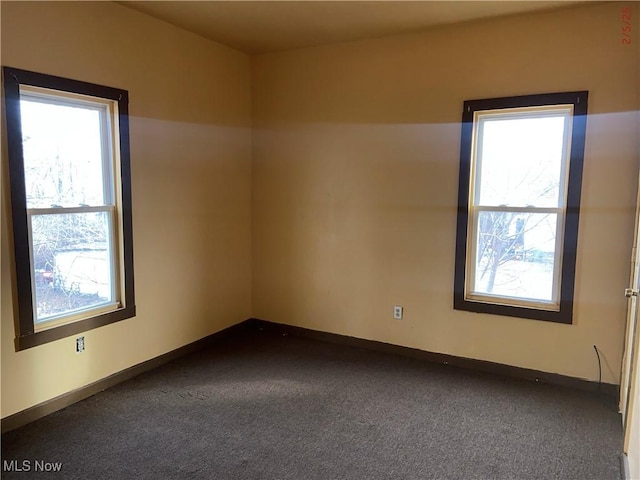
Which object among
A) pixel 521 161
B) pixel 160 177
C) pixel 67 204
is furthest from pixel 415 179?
pixel 67 204

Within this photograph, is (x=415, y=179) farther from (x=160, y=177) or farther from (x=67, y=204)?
(x=67, y=204)

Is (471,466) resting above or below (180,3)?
below

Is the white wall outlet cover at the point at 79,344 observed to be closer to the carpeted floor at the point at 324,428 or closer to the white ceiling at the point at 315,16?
the carpeted floor at the point at 324,428

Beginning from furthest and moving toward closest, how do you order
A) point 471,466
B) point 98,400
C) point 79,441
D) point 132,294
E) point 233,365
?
point 233,365
point 132,294
point 98,400
point 79,441
point 471,466

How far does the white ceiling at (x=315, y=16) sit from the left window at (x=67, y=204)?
0.83m

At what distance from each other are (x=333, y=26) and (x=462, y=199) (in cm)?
173

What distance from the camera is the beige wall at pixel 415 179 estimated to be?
3.27 metres

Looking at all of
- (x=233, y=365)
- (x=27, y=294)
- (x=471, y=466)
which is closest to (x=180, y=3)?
(x=27, y=294)

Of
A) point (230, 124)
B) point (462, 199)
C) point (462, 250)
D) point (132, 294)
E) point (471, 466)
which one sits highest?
point (230, 124)

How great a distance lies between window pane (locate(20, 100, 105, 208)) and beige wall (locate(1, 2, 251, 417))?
0.22 meters

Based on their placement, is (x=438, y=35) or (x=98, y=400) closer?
(x=98, y=400)

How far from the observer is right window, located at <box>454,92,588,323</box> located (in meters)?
3.39

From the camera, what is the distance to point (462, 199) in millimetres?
3734

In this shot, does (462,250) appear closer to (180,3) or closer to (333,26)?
(333,26)
